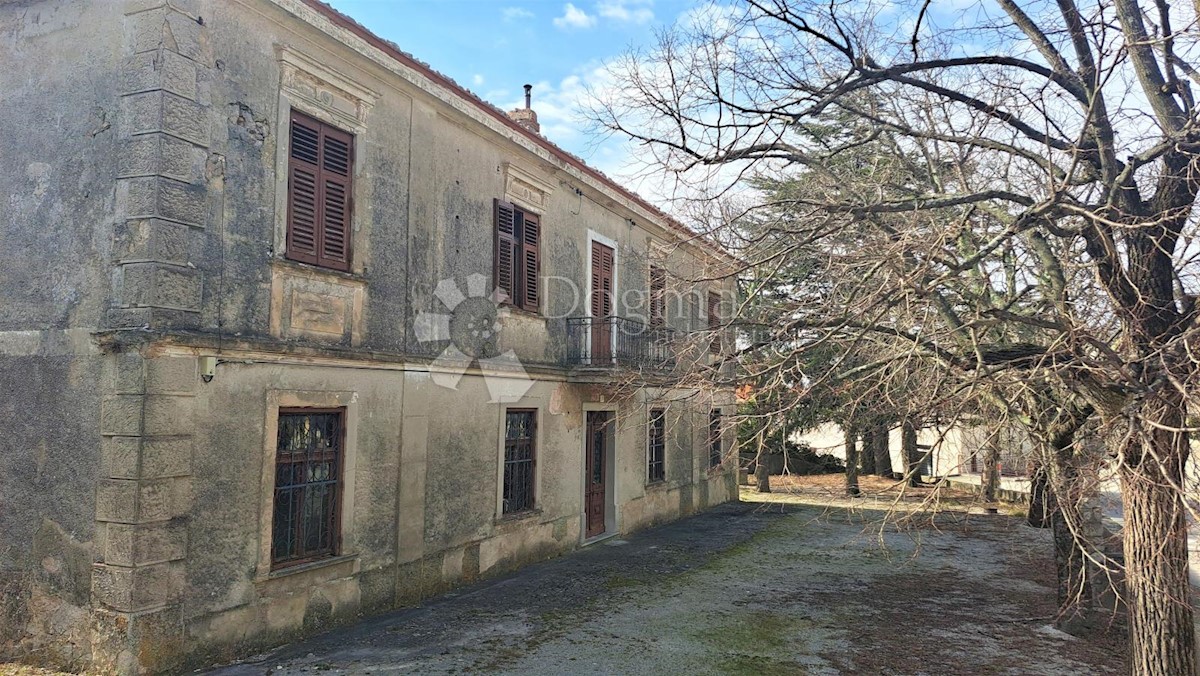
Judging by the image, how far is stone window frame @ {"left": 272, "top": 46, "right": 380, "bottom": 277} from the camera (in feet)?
25.9

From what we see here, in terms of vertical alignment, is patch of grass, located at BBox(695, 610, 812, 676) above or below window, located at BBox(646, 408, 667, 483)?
below

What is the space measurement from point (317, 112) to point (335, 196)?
2.99 feet

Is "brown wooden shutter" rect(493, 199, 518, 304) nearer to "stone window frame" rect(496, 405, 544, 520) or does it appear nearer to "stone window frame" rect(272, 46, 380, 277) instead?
"stone window frame" rect(496, 405, 544, 520)

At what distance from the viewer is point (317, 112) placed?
8.37 metres

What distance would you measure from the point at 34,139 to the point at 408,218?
3768 millimetres

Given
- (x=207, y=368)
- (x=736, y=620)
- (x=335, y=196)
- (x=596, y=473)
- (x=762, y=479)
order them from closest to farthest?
1. (x=207, y=368)
2. (x=335, y=196)
3. (x=736, y=620)
4. (x=596, y=473)
5. (x=762, y=479)

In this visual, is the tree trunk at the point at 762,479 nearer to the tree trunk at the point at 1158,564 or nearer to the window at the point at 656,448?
the window at the point at 656,448

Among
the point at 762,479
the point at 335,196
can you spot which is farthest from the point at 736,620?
the point at 762,479

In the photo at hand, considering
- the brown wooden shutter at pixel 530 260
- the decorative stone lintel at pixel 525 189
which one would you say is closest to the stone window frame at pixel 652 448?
the brown wooden shutter at pixel 530 260

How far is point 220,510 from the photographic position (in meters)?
7.16

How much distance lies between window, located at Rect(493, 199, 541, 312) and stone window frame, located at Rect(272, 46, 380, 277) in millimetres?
2833

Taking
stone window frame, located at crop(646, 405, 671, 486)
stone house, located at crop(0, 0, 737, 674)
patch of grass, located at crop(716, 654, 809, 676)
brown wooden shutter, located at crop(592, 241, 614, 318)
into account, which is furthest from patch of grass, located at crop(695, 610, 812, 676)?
stone window frame, located at crop(646, 405, 671, 486)

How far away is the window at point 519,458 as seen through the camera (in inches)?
454

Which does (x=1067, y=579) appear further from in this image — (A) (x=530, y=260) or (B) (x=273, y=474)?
(B) (x=273, y=474)
